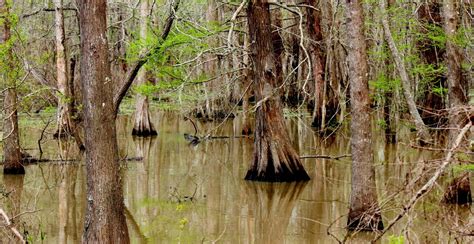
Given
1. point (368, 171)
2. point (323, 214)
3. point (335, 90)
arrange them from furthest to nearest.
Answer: point (335, 90) < point (323, 214) < point (368, 171)

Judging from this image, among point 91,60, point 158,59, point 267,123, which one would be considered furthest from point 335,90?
point 91,60

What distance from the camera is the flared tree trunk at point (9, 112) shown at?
41.7 feet

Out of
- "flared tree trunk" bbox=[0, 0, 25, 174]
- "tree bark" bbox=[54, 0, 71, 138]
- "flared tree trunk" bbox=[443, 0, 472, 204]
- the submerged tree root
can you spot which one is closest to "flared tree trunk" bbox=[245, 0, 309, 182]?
the submerged tree root

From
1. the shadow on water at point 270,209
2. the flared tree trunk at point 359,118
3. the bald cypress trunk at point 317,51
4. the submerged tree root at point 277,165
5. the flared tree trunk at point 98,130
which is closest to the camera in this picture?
the flared tree trunk at point 98,130

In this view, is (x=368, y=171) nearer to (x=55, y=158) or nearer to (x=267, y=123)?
(x=267, y=123)

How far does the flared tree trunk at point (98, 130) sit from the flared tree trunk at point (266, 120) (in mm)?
6101

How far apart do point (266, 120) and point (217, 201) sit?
2.55 metres

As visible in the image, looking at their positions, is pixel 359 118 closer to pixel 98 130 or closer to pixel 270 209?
pixel 270 209

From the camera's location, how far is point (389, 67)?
1762 centimetres

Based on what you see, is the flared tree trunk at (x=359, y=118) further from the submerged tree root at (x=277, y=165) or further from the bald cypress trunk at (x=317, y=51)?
the bald cypress trunk at (x=317, y=51)

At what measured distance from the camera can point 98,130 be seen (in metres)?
7.30

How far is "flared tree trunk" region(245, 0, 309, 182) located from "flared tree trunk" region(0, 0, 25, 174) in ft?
15.4

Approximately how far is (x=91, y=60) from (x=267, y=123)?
652cm

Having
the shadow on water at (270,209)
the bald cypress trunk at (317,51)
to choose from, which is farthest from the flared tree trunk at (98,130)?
the bald cypress trunk at (317,51)
